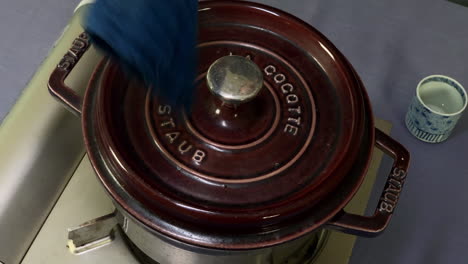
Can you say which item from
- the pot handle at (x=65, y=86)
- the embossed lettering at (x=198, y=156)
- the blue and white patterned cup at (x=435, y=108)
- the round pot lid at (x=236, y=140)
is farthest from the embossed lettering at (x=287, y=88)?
the blue and white patterned cup at (x=435, y=108)

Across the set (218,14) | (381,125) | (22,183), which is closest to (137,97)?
(218,14)

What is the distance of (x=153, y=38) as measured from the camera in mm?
458

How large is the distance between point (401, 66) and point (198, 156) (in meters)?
0.51

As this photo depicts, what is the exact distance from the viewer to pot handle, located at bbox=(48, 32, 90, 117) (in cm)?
58

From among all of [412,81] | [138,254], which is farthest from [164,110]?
[412,81]

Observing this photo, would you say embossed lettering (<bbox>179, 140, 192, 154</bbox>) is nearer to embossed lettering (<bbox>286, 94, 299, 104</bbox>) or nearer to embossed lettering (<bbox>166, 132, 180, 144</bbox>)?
embossed lettering (<bbox>166, 132, 180, 144</bbox>)

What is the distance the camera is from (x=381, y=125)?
31.3 inches

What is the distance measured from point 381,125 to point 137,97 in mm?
392

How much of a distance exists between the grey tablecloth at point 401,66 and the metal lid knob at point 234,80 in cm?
36

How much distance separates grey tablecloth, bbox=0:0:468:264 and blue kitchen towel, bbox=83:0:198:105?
387 millimetres

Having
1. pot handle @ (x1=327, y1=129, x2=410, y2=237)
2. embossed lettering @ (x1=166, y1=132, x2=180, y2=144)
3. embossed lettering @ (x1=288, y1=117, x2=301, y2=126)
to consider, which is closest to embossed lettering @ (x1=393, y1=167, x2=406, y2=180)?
pot handle @ (x1=327, y1=129, x2=410, y2=237)

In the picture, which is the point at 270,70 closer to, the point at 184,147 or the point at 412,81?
the point at 184,147

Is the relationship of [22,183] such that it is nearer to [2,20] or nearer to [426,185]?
[2,20]

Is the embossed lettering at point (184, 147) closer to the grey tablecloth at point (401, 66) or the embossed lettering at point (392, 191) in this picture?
the embossed lettering at point (392, 191)
